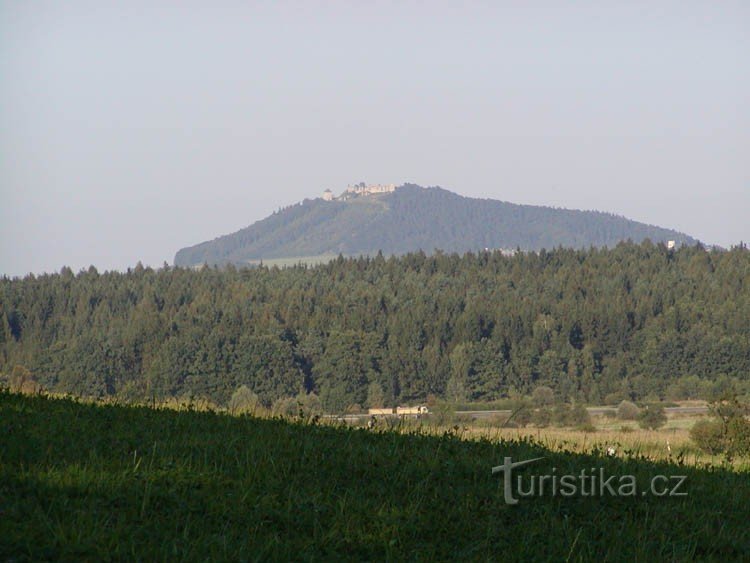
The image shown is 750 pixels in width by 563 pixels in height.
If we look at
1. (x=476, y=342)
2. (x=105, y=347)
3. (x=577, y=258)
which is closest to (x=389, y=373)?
(x=476, y=342)

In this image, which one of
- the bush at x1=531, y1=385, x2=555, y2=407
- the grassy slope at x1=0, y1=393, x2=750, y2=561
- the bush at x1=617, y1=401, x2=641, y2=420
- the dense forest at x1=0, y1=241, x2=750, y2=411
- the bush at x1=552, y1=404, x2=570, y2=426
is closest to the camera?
the grassy slope at x1=0, y1=393, x2=750, y2=561

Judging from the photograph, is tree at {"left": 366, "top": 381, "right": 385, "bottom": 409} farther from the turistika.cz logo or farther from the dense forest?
the turistika.cz logo

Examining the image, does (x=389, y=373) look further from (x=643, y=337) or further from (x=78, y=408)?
(x=78, y=408)

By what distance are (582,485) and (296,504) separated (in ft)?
→ 9.67

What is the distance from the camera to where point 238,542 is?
719 centimetres

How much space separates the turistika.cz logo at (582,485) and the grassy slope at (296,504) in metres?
0.14

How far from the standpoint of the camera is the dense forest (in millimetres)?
129125

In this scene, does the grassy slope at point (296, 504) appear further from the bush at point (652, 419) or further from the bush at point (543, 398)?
the bush at point (543, 398)

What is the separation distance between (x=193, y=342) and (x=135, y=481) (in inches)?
4980

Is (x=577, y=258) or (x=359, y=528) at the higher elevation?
(x=577, y=258)

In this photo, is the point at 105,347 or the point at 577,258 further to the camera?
the point at 577,258

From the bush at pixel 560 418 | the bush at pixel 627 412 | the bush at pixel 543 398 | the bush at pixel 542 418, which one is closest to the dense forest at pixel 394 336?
the bush at pixel 543 398

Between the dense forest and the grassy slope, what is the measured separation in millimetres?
107150

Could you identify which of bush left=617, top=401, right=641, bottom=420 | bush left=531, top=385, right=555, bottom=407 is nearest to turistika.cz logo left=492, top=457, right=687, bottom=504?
bush left=617, top=401, right=641, bottom=420
